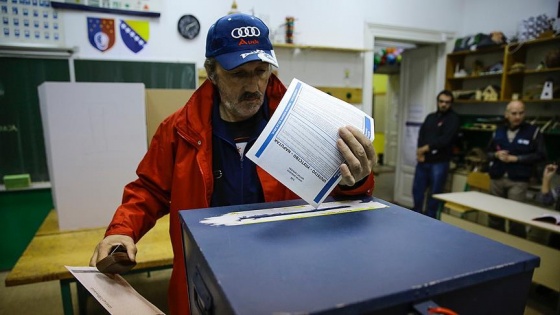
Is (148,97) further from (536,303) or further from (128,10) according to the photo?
(536,303)

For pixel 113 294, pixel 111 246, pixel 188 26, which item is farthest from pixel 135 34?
pixel 113 294

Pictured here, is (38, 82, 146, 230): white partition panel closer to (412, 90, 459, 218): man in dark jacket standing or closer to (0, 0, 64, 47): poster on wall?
(0, 0, 64, 47): poster on wall

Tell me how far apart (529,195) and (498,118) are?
1.19 m

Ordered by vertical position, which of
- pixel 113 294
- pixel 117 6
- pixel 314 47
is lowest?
pixel 113 294

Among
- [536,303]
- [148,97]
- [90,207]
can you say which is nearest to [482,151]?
[536,303]

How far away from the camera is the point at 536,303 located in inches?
101

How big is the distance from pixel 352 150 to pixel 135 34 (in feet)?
10.1

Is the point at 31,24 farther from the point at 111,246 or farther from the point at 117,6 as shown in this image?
the point at 111,246

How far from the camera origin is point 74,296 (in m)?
2.65

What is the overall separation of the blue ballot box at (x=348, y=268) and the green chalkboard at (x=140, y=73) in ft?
9.34

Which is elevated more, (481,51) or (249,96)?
(481,51)

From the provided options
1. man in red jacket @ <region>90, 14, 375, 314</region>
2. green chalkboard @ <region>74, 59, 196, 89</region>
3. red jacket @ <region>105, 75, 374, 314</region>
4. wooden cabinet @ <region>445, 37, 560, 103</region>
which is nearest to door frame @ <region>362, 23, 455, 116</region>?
wooden cabinet @ <region>445, 37, 560, 103</region>

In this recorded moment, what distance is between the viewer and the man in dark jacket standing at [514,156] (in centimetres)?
330

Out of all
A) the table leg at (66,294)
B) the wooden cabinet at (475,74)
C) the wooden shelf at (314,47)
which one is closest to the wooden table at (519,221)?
the wooden cabinet at (475,74)
